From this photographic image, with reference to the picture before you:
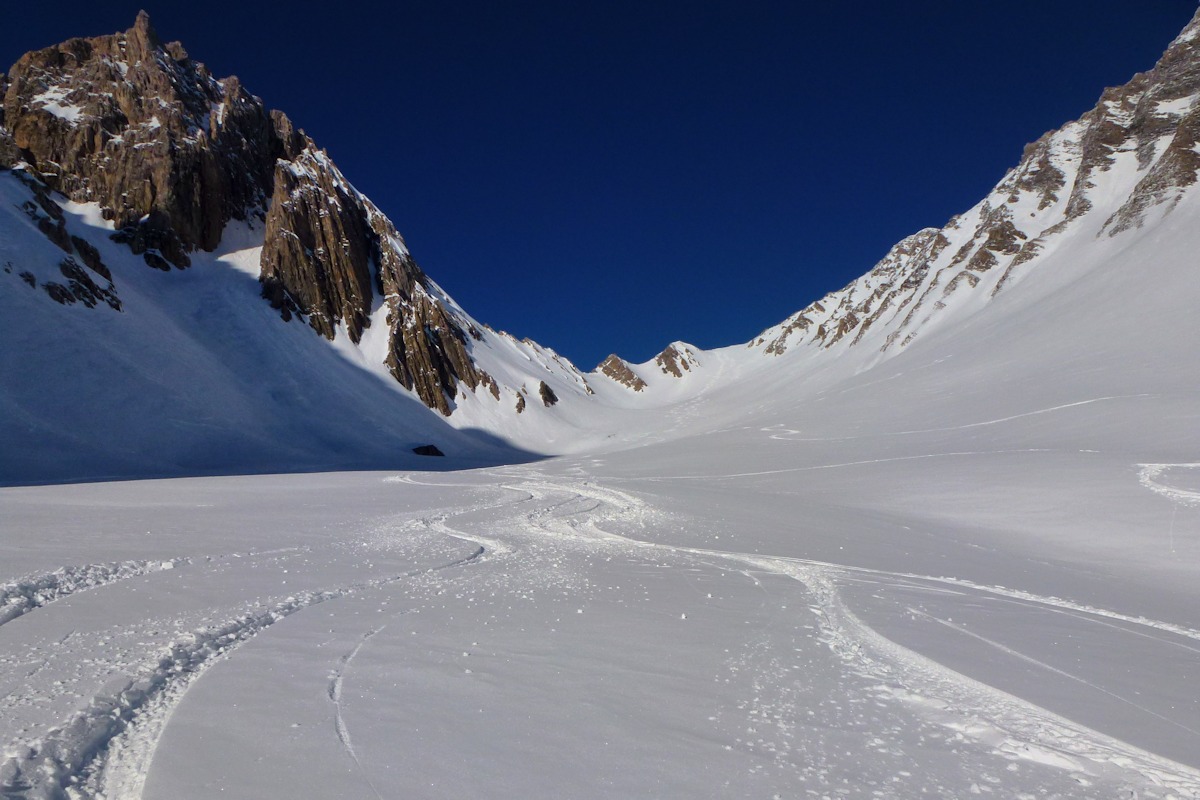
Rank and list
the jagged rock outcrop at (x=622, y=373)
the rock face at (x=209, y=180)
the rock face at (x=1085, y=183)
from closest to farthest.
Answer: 1. the rock face at (x=1085, y=183)
2. the rock face at (x=209, y=180)
3. the jagged rock outcrop at (x=622, y=373)

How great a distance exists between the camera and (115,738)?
378 cm

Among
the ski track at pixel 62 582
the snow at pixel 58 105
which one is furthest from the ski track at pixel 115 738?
the snow at pixel 58 105

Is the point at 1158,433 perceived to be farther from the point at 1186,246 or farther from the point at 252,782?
the point at 1186,246

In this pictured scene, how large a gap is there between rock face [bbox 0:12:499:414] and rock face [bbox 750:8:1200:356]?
65572 mm

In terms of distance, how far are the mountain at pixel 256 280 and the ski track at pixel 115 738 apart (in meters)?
32.5

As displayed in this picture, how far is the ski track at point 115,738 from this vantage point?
327cm

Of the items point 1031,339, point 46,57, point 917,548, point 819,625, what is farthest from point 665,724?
point 46,57

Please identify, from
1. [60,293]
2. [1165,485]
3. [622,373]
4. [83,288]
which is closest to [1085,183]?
[1165,485]

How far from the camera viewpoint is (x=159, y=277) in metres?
59.8

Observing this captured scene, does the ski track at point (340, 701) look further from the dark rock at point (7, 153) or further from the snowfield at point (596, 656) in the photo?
the dark rock at point (7, 153)

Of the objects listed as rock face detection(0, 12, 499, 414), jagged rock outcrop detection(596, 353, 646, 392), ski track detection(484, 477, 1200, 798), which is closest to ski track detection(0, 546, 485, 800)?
ski track detection(484, 477, 1200, 798)

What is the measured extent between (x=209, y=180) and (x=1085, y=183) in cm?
10603

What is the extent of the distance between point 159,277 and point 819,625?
73321 mm

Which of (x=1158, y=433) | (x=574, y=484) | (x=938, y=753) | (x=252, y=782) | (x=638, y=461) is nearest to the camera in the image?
(x=252, y=782)
